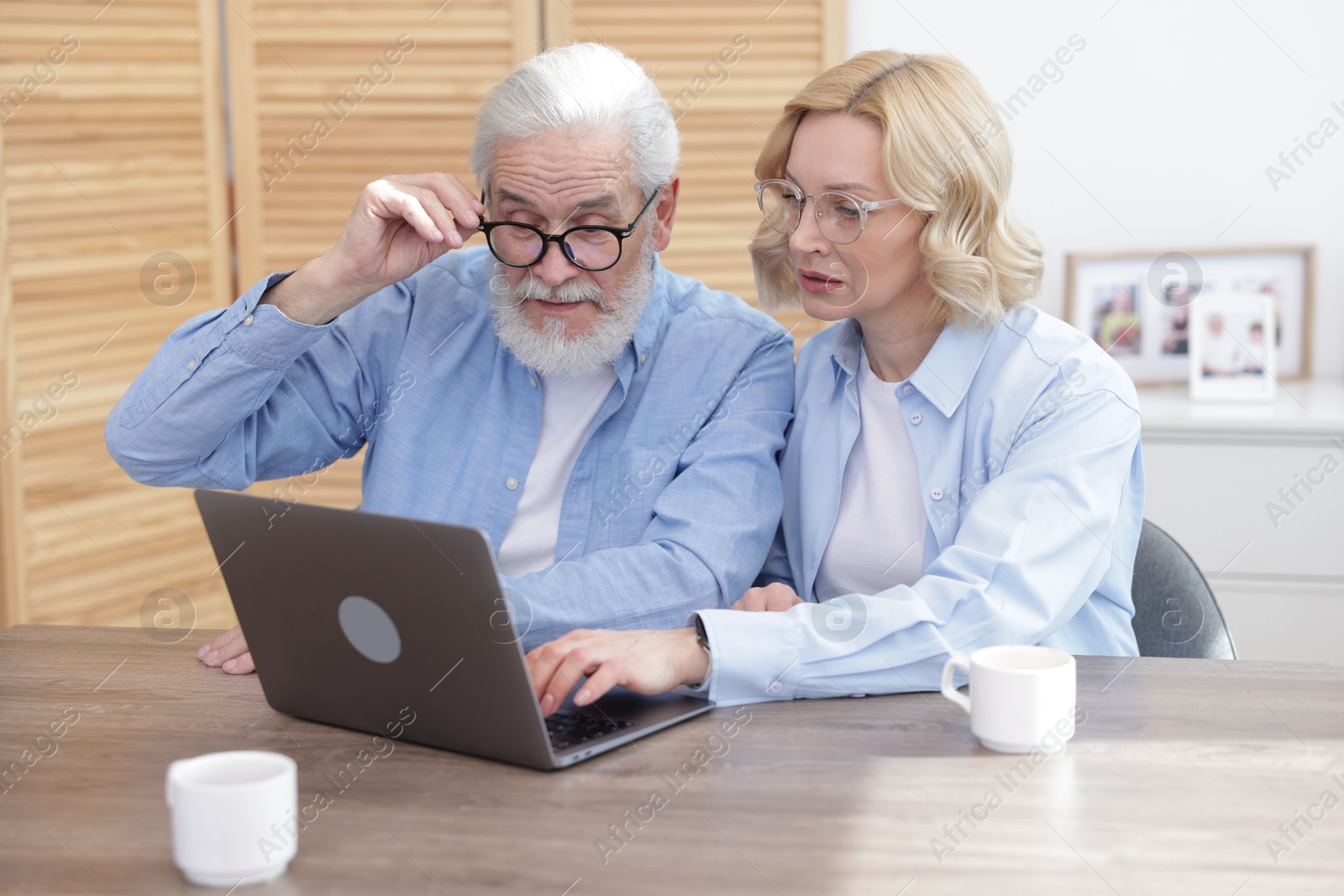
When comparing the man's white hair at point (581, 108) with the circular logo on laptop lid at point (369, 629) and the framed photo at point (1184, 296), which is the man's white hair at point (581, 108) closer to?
the circular logo on laptop lid at point (369, 629)

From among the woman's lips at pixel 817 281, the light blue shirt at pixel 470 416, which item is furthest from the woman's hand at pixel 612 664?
the woman's lips at pixel 817 281

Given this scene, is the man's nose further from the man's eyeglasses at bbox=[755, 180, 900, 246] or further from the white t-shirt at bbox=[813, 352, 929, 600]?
the white t-shirt at bbox=[813, 352, 929, 600]

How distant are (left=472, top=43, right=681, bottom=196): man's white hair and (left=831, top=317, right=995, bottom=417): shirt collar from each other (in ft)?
1.55

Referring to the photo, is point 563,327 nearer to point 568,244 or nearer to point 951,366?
point 568,244

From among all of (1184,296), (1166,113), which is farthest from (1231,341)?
(1166,113)

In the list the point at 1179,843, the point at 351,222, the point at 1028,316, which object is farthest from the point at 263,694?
the point at 1028,316

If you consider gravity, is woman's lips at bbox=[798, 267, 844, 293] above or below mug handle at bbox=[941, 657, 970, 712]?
above

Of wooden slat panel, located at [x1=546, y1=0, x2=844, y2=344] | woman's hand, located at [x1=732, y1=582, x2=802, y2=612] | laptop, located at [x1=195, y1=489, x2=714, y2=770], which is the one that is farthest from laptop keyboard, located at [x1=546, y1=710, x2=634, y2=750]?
wooden slat panel, located at [x1=546, y1=0, x2=844, y2=344]

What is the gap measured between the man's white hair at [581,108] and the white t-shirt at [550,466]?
0.98 feet

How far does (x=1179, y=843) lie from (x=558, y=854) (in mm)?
465

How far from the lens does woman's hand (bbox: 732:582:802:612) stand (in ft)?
4.73

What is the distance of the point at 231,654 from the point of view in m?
1.40

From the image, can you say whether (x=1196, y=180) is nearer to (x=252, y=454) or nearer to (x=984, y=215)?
(x=984, y=215)

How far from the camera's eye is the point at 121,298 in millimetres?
3027
